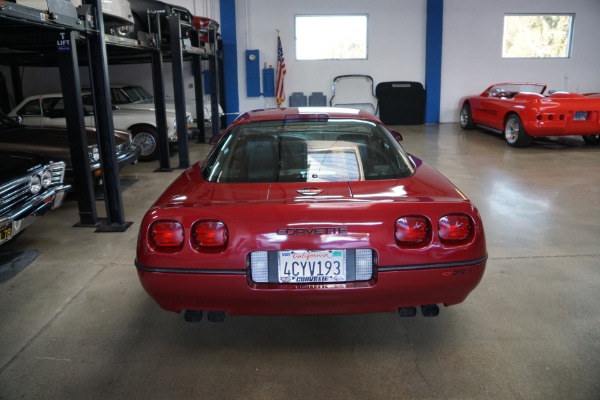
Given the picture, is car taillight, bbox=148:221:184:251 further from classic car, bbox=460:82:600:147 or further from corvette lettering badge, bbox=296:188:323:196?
classic car, bbox=460:82:600:147

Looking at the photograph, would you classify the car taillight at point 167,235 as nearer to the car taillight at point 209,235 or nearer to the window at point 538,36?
the car taillight at point 209,235

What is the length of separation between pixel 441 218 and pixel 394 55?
12.7 meters

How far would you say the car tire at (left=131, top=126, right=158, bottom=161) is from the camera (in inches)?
338

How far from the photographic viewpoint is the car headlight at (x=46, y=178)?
4.23m

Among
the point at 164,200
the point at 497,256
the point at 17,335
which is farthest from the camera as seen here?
the point at 497,256

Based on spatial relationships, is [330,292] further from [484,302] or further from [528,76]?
[528,76]

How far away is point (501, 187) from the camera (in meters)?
6.29

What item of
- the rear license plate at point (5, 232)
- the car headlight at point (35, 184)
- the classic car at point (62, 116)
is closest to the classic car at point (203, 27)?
the classic car at point (62, 116)

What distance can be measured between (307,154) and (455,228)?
1.01m

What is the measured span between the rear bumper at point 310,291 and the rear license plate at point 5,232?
1778 millimetres

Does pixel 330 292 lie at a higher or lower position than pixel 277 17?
lower

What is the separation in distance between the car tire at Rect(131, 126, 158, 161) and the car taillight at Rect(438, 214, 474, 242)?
282 inches

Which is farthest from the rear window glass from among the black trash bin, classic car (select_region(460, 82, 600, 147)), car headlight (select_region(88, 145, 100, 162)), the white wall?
the black trash bin

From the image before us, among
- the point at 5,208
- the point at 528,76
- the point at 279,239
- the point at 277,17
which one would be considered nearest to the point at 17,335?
the point at 5,208
